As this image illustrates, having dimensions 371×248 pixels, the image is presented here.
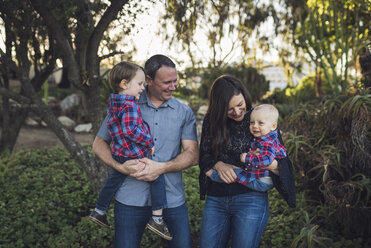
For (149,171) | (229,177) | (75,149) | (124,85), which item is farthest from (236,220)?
(75,149)

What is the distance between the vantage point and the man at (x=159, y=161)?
88.9 inches

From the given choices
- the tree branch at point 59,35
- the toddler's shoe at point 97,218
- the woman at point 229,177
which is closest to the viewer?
the woman at point 229,177

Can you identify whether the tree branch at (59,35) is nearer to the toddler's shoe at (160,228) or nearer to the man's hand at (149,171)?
the man's hand at (149,171)

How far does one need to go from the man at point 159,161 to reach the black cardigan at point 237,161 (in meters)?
0.13

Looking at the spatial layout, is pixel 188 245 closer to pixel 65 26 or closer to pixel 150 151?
pixel 150 151

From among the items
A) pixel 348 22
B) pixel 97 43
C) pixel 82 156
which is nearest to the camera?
pixel 97 43

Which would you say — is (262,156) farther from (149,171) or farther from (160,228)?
(160,228)

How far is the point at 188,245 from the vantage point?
2.36 metres

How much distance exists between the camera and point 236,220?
Answer: 2145mm

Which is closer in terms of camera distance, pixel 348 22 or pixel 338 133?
pixel 338 133

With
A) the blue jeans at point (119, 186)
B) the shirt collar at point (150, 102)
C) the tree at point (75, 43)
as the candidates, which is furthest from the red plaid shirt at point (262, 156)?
the tree at point (75, 43)

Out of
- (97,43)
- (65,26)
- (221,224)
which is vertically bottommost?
(221,224)

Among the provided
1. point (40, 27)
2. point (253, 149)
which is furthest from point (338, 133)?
point (40, 27)

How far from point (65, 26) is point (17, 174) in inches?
105
